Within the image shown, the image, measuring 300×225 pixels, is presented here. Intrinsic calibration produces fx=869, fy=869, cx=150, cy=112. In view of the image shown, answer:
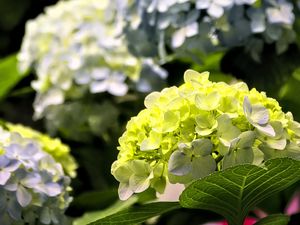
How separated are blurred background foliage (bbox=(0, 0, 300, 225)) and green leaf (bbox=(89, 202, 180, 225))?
0.23 meters

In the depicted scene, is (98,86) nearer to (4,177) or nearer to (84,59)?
(84,59)

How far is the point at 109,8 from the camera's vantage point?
124 cm

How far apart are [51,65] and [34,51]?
69 mm

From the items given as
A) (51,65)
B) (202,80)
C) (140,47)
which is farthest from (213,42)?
(202,80)

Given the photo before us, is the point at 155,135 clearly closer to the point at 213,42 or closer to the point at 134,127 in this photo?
the point at 134,127

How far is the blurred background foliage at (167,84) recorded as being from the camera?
1.17 m

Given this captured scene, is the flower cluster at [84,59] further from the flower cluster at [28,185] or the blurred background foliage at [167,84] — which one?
the flower cluster at [28,185]

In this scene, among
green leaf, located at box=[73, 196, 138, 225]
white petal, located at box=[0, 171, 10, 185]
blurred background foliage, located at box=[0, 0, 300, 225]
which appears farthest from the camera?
blurred background foliage, located at box=[0, 0, 300, 225]

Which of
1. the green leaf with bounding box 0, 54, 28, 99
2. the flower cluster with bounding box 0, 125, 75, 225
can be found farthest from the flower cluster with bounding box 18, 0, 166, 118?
the flower cluster with bounding box 0, 125, 75, 225

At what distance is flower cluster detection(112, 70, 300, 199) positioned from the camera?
701mm

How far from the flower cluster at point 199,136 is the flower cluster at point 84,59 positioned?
0.50 metres

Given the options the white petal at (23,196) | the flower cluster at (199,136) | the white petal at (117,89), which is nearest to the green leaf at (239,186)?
the flower cluster at (199,136)

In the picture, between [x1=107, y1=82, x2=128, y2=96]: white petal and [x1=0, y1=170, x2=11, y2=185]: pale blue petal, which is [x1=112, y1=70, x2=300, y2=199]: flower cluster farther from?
[x1=107, y1=82, x2=128, y2=96]: white petal

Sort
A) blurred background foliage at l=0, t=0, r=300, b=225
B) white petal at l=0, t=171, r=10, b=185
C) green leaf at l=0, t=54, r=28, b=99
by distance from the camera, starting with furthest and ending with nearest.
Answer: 1. green leaf at l=0, t=54, r=28, b=99
2. blurred background foliage at l=0, t=0, r=300, b=225
3. white petal at l=0, t=171, r=10, b=185
